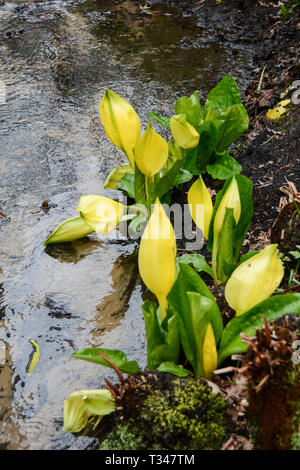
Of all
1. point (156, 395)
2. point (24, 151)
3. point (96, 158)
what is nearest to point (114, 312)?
point (156, 395)

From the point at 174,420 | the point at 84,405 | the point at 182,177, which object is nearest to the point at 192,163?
the point at 182,177

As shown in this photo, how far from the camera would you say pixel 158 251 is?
4.98 ft

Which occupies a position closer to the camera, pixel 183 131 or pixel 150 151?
pixel 150 151

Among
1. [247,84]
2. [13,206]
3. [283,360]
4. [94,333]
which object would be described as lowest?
[94,333]

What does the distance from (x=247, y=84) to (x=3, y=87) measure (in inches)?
80.2

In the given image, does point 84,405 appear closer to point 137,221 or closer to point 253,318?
point 253,318

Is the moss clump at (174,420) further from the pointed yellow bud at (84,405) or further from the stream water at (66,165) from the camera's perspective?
the stream water at (66,165)

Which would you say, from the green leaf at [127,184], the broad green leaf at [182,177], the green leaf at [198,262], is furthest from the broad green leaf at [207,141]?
the green leaf at [198,262]

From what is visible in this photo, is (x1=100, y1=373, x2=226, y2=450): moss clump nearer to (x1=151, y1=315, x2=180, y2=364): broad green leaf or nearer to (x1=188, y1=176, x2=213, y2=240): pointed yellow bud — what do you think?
(x1=151, y1=315, x2=180, y2=364): broad green leaf

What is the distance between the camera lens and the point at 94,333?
2.08 metres

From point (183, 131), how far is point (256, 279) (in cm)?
109

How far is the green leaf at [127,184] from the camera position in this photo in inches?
106

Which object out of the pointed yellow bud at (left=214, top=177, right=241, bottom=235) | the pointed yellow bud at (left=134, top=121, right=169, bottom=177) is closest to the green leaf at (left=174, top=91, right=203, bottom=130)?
the pointed yellow bud at (left=134, top=121, right=169, bottom=177)
